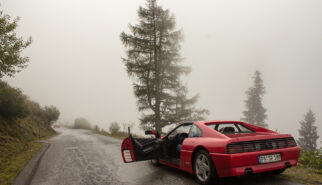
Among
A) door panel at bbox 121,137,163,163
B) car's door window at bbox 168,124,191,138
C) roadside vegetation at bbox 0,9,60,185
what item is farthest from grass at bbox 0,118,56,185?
car's door window at bbox 168,124,191,138

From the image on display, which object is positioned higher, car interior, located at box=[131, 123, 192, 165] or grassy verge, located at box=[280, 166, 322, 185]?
car interior, located at box=[131, 123, 192, 165]

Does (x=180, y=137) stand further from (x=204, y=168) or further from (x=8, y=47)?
(x=8, y=47)

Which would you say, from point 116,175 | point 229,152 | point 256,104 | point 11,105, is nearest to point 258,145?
point 229,152

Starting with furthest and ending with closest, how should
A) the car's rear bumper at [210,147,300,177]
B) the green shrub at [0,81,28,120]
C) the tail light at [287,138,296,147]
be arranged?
the green shrub at [0,81,28,120] < the tail light at [287,138,296,147] < the car's rear bumper at [210,147,300,177]

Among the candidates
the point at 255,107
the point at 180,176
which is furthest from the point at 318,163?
the point at 255,107

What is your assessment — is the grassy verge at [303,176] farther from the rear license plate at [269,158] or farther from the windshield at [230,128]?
the windshield at [230,128]

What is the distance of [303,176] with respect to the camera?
14.3 feet

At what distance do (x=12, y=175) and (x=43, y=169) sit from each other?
758 mm

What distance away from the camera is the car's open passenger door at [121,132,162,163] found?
16.1 feet

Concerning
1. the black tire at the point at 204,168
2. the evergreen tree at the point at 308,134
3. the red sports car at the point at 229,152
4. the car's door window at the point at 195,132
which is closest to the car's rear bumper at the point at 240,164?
the red sports car at the point at 229,152

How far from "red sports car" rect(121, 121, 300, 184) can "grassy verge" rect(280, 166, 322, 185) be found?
11.7 inches

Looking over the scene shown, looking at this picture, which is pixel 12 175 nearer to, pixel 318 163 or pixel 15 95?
pixel 318 163

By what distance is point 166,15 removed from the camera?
17.4 metres

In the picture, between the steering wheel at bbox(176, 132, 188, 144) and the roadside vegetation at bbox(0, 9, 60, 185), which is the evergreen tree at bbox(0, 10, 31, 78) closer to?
the roadside vegetation at bbox(0, 9, 60, 185)
